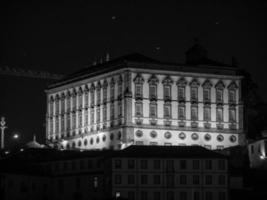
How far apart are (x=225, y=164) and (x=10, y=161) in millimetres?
32904

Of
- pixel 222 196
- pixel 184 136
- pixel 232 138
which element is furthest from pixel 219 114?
pixel 222 196

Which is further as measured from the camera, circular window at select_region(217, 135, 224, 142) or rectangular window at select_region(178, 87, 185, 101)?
circular window at select_region(217, 135, 224, 142)

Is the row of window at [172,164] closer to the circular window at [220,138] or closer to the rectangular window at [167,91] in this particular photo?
the rectangular window at [167,91]

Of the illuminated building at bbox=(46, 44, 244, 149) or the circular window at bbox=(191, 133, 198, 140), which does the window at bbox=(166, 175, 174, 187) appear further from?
the circular window at bbox=(191, 133, 198, 140)

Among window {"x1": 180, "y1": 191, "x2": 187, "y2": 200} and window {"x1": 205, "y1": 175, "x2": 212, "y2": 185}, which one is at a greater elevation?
window {"x1": 205, "y1": 175, "x2": 212, "y2": 185}

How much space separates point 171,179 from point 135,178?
4.45m

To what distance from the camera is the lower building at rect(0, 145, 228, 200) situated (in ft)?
483

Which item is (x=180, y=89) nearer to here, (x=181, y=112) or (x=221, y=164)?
(x=181, y=112)

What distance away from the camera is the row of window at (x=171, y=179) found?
14738cm

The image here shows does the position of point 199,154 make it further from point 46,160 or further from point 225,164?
point 46,160

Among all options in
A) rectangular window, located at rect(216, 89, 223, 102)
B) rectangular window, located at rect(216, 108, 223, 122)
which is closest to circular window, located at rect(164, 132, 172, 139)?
rectangular window, located at rect(216, 108, 223, 122)

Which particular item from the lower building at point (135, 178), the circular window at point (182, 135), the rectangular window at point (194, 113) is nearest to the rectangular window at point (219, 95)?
the rectangular window at point (194, 113)

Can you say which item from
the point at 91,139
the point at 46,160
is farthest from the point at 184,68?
the point at 46,160

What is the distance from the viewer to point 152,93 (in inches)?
7603
